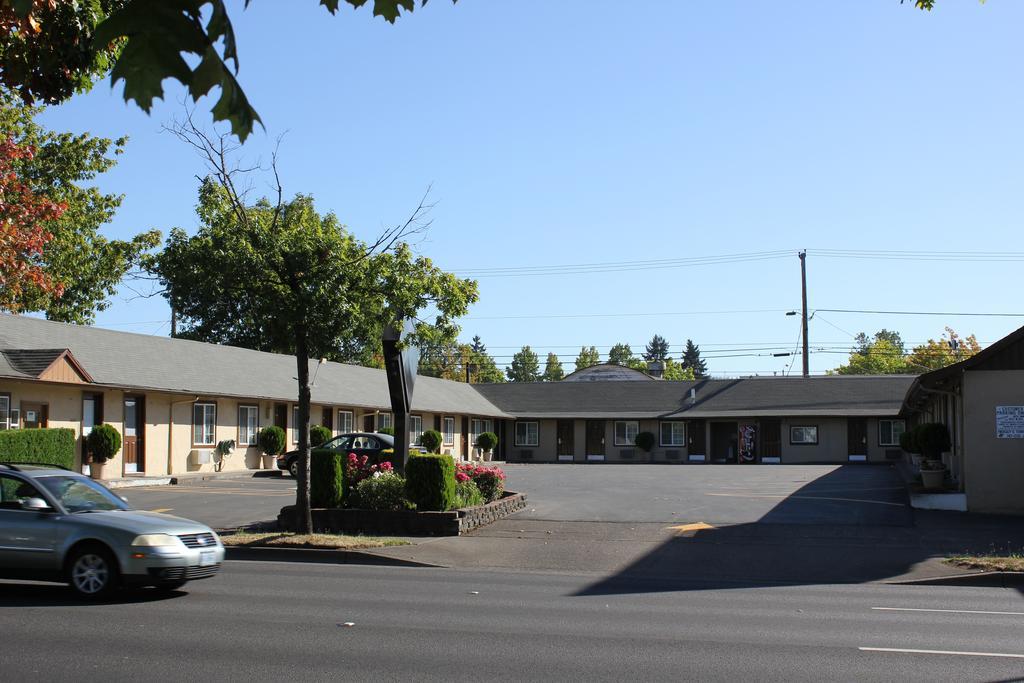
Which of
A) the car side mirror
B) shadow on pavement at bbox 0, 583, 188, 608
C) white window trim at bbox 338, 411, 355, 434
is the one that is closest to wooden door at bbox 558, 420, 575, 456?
white window trim at bbox 338, 411, 355, 434

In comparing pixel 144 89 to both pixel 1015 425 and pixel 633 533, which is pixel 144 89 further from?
pixel 1015 425

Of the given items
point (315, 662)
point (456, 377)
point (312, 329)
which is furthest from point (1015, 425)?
point (456, 377)

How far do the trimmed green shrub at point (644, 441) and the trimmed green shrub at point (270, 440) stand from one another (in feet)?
75.4

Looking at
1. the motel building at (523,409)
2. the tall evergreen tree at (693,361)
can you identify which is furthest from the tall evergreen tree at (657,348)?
the motel building at (523,409)

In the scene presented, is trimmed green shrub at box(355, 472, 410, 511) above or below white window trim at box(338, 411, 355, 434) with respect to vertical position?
below

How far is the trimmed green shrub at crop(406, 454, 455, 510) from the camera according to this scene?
1969 cm

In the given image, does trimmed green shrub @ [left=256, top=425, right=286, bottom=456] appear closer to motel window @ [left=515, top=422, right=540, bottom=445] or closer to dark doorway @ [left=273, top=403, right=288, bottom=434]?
dark doorway @ [left=273, top=403, right=288, bottom=434]

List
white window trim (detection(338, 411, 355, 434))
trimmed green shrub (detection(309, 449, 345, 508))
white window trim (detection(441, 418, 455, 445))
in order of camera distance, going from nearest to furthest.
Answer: trimmed green shrub (detection(309, 449, 345, 508))
white window trim (detection(338, 411, 355, 434))
white window trim (detection(441, 418, 455, 445))

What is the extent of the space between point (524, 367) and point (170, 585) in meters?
128

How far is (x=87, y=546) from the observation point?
11.5 metres

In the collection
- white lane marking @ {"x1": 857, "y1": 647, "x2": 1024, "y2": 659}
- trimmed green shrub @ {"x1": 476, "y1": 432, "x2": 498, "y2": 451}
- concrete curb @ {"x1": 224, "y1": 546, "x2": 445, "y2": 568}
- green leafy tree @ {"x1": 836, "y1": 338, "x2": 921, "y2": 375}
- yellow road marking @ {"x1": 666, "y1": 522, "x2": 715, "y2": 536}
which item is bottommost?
concrete curb @ {"x1": 224, "y1": 546, "x2": 445, "y2": 568}

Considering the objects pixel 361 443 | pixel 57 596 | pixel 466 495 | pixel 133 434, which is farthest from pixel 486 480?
pixel 133 434

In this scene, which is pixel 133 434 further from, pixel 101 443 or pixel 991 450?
pixel 991 450

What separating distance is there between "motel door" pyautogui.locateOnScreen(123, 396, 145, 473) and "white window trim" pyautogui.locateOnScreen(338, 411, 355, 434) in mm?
13357
